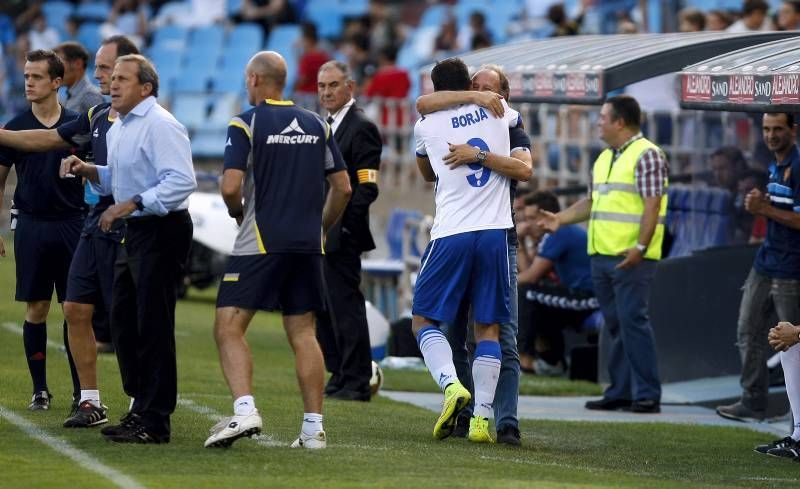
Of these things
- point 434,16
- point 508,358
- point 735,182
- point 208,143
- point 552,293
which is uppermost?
point 434,16

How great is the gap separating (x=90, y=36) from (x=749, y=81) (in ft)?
72.6

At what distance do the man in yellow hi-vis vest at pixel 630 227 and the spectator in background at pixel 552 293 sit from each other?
2069mm

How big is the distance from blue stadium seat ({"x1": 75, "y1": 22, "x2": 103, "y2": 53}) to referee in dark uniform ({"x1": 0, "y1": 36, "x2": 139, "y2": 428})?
66.7ft

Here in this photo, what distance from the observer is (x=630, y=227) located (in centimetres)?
1224

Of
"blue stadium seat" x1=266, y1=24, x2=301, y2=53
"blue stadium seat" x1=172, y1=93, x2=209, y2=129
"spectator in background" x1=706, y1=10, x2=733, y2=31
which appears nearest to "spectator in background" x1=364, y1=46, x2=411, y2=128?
"blue stadium seat" x1=172, y1=93, x2=209, y2=129

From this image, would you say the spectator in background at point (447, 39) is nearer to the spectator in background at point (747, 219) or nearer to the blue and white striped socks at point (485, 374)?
the spectator in background at point (747, 219)

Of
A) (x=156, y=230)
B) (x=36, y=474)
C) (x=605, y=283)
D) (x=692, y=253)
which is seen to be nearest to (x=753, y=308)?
(x=605, y=283)

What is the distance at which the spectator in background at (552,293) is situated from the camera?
574 inches

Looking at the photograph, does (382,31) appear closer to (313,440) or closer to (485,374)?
(485,374)

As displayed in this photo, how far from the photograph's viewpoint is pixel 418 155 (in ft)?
31.6

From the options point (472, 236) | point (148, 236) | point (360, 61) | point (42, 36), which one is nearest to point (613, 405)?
point (472, 236)

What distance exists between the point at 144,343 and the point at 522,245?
7194mm

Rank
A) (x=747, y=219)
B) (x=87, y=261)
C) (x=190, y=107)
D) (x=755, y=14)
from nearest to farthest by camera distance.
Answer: (x=87, y=261)
(x=747, y=219)
(x=755, y=14)
(x=190, y=107)

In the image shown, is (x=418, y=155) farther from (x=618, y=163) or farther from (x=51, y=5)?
(x=51, y=5)
